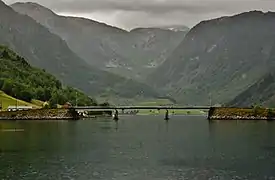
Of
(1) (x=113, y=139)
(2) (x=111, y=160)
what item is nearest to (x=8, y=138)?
(1) (x=113, y=139)

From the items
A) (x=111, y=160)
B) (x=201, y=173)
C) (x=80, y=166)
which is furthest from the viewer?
(x=111, y=160)

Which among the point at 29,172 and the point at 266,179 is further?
the point at 29,172

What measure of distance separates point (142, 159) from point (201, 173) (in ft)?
67.9

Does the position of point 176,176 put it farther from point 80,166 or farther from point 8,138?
point 8,138

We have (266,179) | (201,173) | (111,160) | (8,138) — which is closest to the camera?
(266,179)

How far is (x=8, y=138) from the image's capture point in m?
146

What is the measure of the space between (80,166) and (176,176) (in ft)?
63.3

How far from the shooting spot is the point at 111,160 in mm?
104750

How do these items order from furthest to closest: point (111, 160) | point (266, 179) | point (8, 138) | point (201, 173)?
point (8, 138) → point (111, 160) → point (201, 173) → point (266, 179)

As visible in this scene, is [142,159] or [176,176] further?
[142,159]

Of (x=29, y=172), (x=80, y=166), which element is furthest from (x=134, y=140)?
(x=29, y=172)

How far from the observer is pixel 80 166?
315 feet

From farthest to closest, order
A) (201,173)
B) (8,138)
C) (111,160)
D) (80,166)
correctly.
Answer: (8,138) → (111,160) → (80,166) → (201,173)

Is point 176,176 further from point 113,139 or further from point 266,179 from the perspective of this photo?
point 113,139
